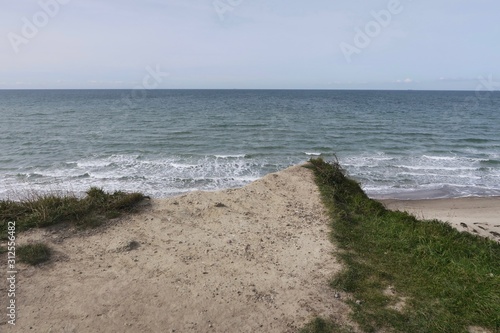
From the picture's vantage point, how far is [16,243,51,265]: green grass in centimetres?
703

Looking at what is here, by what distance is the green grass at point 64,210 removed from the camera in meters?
8.26

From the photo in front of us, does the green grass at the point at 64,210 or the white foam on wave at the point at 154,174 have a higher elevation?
the green grass at the point at 64,210

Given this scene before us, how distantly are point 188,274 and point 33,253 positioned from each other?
3.46 metres

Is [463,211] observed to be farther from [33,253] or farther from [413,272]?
[33,253]

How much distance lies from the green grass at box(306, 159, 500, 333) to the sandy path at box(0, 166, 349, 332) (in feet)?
1.68

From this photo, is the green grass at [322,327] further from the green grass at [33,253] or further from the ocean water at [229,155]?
the ocean water at [229,155]

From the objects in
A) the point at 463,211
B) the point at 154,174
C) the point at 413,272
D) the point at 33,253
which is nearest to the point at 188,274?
the point at 33,253

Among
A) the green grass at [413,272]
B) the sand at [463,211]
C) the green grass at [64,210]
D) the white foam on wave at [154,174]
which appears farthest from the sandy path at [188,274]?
the white foam on wave at [154,174]

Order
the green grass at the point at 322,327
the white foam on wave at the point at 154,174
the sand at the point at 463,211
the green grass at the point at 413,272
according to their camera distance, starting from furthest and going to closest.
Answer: the white foam on wave at the point at 154,174
the sand at the point at 463,211
the green grass at the point at 413,272
the green grass at the point at 322,327

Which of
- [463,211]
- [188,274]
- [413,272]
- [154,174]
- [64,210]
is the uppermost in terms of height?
[64,210]

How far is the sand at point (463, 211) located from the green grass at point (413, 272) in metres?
3.60

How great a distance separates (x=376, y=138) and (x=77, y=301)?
27.0 m

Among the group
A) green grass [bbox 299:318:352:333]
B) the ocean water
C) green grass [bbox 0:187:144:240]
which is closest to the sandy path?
green grass [bbox 299:318:352:333]

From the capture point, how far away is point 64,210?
8.68 metres
